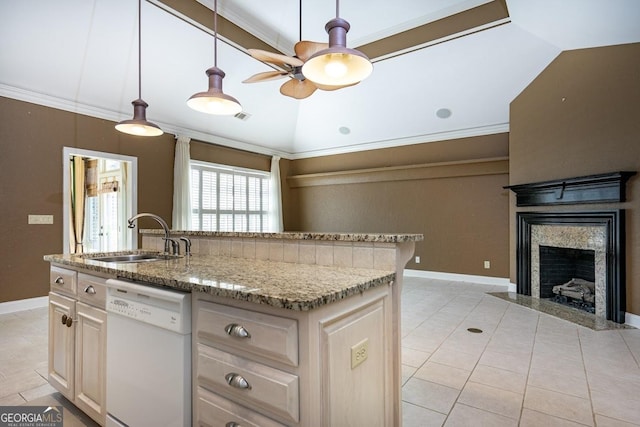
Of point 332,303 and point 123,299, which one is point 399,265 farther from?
point 123,299

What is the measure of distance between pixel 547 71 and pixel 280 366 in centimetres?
517

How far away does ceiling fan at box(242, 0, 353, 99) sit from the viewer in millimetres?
2578

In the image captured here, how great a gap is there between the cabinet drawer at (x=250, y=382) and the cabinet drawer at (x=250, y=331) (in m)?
0.05

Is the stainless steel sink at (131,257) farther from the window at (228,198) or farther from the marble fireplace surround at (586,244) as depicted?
the marble fireplace surround at (586,244)

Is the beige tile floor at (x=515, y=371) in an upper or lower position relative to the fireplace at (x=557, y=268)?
lower

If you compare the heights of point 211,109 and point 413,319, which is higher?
point 211,109

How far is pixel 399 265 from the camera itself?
61.5 inches

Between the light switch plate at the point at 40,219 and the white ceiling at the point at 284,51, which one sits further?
the light switch plate at the point at 40,219

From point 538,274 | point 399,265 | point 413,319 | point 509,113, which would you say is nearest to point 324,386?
point 399,265

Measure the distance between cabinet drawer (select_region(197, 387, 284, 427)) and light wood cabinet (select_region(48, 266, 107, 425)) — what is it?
0.75 meters

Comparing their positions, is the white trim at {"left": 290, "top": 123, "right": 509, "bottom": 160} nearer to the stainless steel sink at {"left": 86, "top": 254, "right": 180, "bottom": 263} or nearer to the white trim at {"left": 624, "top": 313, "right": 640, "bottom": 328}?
the white trim at {"left": 624, "top": 313, "right": 640, "bottom": 328}

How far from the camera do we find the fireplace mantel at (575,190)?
11.3 feet

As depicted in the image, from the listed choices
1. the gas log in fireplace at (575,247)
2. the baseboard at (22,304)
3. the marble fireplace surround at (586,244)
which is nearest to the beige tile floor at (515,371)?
the marble fireplace surround at (586,244)

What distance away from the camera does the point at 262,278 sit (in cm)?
142
